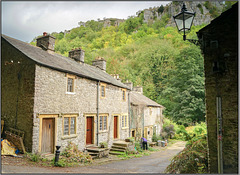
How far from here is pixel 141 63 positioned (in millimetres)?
46719

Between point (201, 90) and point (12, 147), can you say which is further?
point (201, 90)

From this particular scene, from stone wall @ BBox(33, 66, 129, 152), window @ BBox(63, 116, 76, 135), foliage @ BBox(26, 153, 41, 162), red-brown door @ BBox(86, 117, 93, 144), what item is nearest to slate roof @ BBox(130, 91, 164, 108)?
stone wall @ BBox(33, 66, 129, 152)

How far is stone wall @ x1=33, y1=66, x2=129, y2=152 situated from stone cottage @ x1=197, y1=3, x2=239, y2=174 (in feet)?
29.2

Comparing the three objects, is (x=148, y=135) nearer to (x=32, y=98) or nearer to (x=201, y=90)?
(x=201, y=90)

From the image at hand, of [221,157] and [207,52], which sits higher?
[207,52]

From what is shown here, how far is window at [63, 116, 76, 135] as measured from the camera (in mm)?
12977

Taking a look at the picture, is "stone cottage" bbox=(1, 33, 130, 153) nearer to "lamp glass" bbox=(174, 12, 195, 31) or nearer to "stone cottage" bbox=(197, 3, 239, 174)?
"lamp glass" bbox=(174, 12, 195, 31)

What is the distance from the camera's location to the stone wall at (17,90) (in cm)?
1092

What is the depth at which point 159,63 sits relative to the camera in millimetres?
46094

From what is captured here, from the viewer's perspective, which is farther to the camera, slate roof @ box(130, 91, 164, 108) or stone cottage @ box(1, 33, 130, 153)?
slate roof @ box(130, 91, 164, 108)

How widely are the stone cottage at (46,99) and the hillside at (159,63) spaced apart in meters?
20.0

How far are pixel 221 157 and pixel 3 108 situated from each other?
40.1ft

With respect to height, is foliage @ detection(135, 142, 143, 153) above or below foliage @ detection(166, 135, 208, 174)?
below

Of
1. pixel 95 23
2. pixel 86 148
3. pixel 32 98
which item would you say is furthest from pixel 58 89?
pixel 95 23
